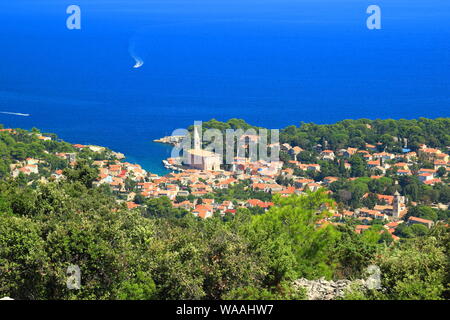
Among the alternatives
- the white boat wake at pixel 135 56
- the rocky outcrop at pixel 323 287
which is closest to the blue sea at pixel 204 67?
the white boat wake at pixel 135 56

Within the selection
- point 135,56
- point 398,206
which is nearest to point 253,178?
point 398,206

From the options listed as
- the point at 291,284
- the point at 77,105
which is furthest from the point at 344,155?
the point at 291,284

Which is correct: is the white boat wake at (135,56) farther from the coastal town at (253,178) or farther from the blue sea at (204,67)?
the coastal town at (253,178)

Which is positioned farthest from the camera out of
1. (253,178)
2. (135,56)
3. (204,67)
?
(135,56)

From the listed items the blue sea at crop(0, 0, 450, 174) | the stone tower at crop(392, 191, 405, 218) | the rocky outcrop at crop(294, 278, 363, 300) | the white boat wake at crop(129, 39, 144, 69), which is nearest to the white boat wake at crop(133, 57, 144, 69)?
the white boat wake at crop(129, 39, 144, 69)

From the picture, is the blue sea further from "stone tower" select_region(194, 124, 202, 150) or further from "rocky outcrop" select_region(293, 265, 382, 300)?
"rocky outcrop" select_region(293, 265, 382, 300)

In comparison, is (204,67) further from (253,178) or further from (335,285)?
(335,285)
